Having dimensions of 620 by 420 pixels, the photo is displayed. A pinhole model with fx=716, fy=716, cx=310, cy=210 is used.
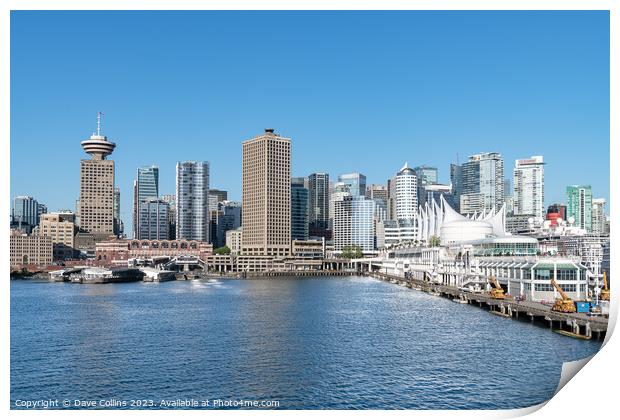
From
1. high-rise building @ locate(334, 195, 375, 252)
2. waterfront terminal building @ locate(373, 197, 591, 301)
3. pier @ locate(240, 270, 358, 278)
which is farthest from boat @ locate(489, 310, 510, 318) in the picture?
high-rise building @ locate(334, 195, 375, 252)

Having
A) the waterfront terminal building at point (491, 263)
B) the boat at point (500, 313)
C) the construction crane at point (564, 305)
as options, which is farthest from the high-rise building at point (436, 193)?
the construction crane at point (564, 305)

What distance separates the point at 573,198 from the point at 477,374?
255 feet

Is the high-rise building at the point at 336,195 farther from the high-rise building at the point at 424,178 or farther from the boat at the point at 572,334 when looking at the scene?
the boat at the point at 572,334

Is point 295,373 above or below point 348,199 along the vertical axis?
below

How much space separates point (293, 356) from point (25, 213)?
61.0 m

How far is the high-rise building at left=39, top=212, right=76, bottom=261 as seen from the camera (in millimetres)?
78625

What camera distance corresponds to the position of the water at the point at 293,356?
1673 cm

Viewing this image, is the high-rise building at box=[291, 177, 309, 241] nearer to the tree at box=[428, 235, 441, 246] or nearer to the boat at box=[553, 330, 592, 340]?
the tree at box=[428, 235, 441, 246]

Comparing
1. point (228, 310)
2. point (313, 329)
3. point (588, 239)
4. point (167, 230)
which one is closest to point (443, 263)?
point (588, 239)

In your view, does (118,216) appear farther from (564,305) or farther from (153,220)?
(564,305)

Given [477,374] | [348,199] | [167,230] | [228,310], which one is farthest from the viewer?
[348,199]

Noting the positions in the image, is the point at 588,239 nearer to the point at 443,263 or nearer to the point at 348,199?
the point at 443,263

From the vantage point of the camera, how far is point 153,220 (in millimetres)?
108938

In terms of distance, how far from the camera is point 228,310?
34531mm
